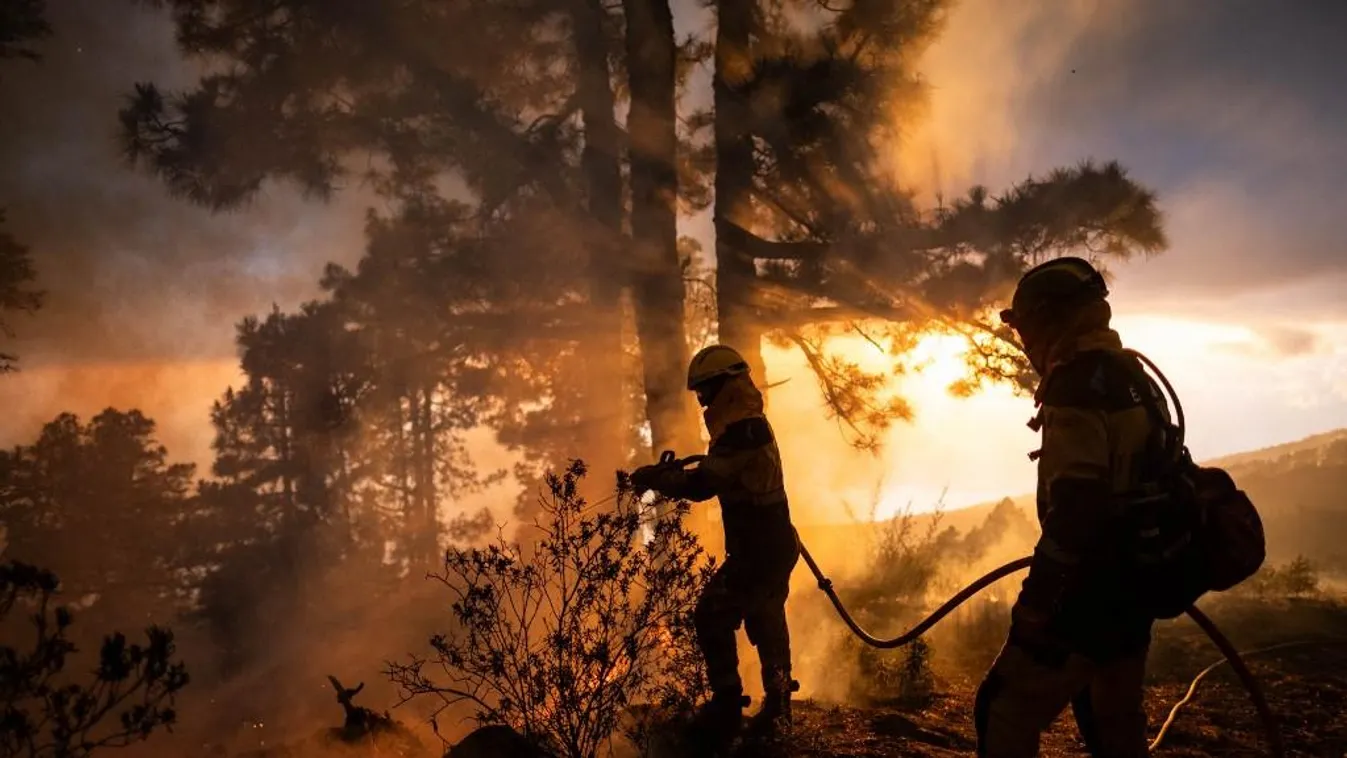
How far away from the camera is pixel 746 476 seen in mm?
4090

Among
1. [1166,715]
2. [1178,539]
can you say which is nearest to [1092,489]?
[1178,539]

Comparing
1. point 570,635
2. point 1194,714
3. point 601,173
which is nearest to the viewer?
point 570,635

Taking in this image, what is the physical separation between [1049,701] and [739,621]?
6.13 feet

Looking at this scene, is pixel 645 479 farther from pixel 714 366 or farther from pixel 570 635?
pixel 570 635

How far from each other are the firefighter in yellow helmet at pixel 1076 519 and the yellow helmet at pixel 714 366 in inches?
67.9

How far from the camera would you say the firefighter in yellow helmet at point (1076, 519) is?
7.81 feet

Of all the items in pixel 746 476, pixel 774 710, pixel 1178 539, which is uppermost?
pixel 746 476

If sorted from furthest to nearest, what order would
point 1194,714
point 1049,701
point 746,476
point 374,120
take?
point 374,120, point 1194,714, point 746,476, point 1049,701

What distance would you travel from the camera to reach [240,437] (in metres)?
20.5

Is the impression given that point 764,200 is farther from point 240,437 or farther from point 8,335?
point 240,437

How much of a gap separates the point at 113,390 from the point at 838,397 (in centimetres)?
1597

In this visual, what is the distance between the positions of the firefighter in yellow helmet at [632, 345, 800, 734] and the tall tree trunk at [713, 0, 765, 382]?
392 centimetres

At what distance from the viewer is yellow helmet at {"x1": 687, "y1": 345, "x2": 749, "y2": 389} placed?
13.5 feet

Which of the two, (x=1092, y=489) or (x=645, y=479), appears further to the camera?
(x=645, y=479)
